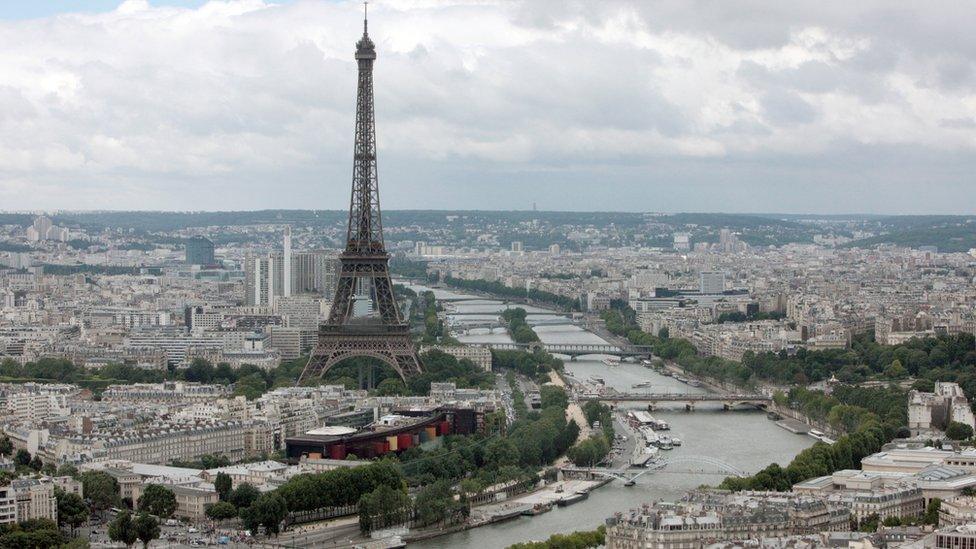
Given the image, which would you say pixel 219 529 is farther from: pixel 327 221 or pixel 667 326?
pixel 327 221

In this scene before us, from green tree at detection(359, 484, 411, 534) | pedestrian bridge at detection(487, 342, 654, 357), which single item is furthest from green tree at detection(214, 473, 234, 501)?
pedestrian bridge at detection(487, 342, 654, 357)

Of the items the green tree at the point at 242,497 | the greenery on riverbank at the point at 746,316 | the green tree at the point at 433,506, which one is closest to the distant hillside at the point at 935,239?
the greenery on riverbank at the point at 746,316

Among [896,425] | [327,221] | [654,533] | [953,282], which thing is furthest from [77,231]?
[654,533]

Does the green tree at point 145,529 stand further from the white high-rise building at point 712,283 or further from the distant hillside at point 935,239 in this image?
the distant hillside at point 935,239

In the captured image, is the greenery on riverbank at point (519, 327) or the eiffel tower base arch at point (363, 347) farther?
the greenery on riverbank at point (519, 327)

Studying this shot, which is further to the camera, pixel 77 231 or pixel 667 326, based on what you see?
pixel 77 231

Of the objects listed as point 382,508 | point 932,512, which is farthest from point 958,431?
point 382,508
